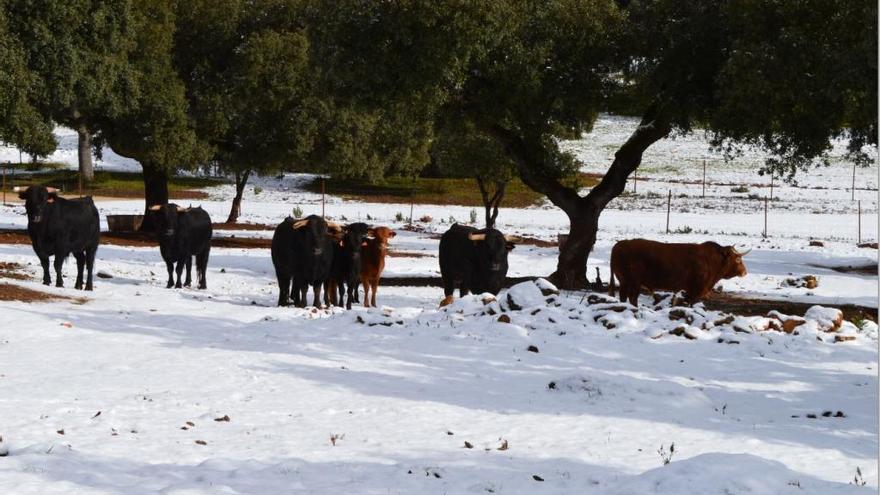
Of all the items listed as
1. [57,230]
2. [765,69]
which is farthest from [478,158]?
[57,230]

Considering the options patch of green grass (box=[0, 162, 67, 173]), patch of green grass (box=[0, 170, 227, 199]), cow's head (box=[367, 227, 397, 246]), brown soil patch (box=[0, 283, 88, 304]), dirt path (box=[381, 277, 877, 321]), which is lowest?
dirt path (box=[381, 277, 877, 321])

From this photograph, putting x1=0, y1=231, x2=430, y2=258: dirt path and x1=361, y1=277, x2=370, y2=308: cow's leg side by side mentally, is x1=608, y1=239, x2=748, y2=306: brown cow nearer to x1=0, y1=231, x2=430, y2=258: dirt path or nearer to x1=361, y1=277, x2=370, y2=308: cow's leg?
x1=361, y1=277, x2=370, y2=308: cow's leg

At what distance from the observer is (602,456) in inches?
410

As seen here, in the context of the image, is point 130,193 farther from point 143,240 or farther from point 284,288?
point 284,288

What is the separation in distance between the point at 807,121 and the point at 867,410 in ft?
31.6

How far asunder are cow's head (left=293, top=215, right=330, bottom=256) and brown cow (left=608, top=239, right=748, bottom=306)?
5571 mm

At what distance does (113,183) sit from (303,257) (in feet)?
189

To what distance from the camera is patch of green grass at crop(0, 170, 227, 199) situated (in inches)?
2677

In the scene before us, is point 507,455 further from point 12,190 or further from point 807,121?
point 12,190

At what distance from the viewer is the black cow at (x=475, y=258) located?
20.9 metres

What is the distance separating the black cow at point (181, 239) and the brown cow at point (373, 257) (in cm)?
419

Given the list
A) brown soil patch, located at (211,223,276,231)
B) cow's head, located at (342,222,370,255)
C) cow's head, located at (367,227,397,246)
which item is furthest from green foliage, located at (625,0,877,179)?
brown soil patch, located at (211,223,276,231)

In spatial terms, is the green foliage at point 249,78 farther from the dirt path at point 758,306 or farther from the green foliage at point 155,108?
the dirt path at point 758,306

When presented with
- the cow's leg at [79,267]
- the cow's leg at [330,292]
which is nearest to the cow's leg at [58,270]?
the cow's leg at [79,267]
